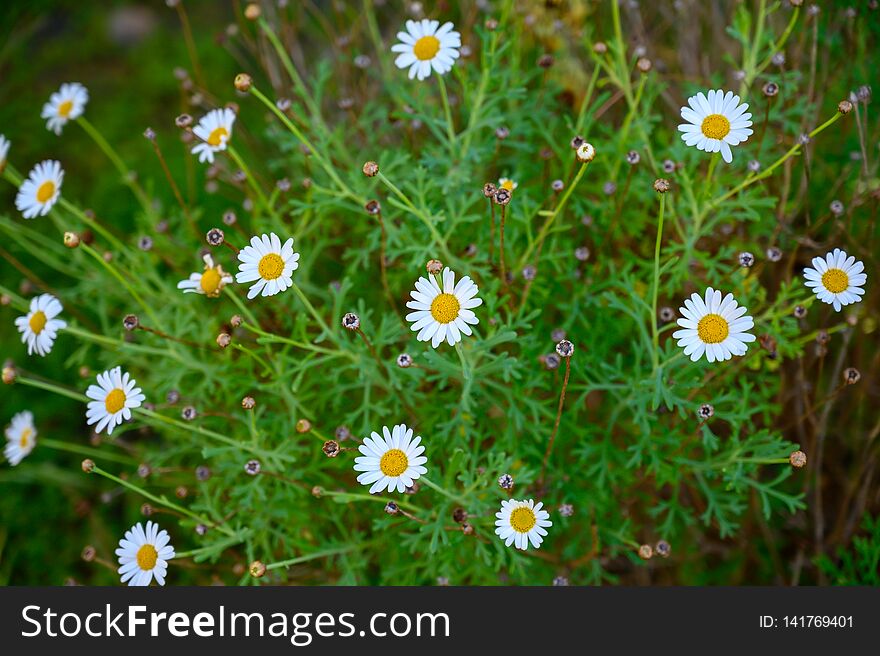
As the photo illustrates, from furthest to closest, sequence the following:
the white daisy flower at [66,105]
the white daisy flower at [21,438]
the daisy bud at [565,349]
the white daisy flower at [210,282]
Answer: the white daisy flower at [66,105] < the white daisy flower at [21,438] < the white daisy flower at [210,282] < the daisy bud at [565,349]

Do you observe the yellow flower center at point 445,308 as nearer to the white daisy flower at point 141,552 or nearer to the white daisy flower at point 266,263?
the white daisy flower at point 266,263

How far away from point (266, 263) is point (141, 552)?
67 centimetres

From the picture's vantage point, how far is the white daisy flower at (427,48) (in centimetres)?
167

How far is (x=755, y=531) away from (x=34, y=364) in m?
2.64

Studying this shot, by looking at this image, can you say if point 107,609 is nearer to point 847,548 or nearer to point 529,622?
point 529,622

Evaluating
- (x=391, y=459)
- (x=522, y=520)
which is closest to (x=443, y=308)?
(x=391, y=459)

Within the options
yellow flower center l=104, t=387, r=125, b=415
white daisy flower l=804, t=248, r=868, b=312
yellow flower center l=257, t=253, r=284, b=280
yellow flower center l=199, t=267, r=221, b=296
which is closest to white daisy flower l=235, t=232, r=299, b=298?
yellow flower center l=257, t=253, r=284, b=280

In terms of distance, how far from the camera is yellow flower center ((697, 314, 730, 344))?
1451 millimetres

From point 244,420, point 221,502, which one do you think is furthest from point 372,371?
point 221,502

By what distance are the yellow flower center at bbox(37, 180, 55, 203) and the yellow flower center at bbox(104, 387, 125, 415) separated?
599 mm

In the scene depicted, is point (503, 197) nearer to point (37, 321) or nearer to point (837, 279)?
point (837, 279)

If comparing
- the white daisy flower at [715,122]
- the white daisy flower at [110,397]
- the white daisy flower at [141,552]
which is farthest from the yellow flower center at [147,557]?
the white daisy flower at [715,122]

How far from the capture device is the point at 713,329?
57.5 inches

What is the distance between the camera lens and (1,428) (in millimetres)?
2832
